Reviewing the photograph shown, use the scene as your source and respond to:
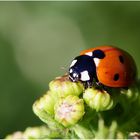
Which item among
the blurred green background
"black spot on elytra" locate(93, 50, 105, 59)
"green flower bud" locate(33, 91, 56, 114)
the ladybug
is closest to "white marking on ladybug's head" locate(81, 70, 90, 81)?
the ladybug

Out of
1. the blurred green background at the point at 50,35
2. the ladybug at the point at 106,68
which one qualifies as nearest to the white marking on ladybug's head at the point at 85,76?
the ladybug at the point at 106,68

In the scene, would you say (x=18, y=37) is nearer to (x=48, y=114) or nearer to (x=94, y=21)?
(x=94, y=21)

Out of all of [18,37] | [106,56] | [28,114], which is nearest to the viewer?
[106,56]

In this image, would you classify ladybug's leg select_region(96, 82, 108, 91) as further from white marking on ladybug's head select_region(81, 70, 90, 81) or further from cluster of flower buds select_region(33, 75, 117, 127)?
cluster of flower buds select_region(33, 75, 117, 127)

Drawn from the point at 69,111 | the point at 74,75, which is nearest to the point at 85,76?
the point at 74,75

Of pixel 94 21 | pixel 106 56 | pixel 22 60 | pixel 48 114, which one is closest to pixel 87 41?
pixel 94 21

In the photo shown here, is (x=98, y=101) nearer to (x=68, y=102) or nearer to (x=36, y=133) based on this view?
(x=68, y=102)
